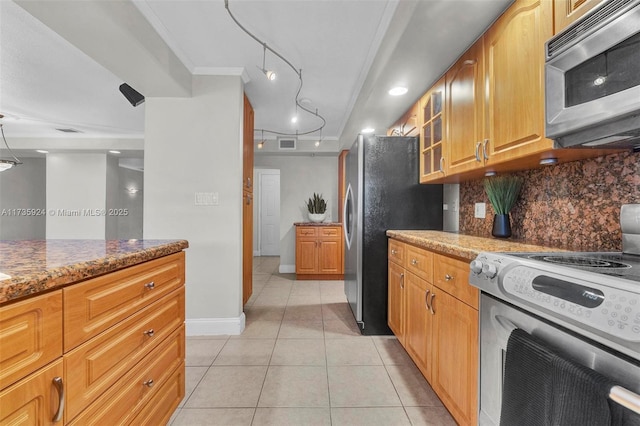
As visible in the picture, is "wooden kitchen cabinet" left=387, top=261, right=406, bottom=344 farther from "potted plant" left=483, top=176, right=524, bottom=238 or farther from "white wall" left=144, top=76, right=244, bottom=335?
"white wall" left=144, top=76, right=244, bottom=335

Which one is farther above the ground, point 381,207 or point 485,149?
point 485,149

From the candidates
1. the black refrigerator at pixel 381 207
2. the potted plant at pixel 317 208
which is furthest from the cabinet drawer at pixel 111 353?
the potted plant at pixel 317 208

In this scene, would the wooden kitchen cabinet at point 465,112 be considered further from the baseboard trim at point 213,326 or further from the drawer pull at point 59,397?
the baseboard trim at point 213,326

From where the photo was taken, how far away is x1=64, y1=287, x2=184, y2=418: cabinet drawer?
78 centimetres

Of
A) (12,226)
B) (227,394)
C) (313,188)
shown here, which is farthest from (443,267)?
(12,226)

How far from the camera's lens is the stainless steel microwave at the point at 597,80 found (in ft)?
2.78

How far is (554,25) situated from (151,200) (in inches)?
113

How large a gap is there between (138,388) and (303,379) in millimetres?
1031

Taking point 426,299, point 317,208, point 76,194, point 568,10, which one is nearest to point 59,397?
point 426,299

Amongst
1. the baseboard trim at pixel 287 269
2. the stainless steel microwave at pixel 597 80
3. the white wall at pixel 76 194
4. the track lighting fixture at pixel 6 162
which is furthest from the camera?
the white wall at pixel 76 194

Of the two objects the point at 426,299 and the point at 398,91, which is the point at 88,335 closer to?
the point at 426,299

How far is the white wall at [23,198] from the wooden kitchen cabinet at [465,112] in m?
8.50

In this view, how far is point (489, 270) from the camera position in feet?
3.38

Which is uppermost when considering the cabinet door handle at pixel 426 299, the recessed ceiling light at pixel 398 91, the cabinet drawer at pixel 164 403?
the recessed ceiling light at pixel 398 91
